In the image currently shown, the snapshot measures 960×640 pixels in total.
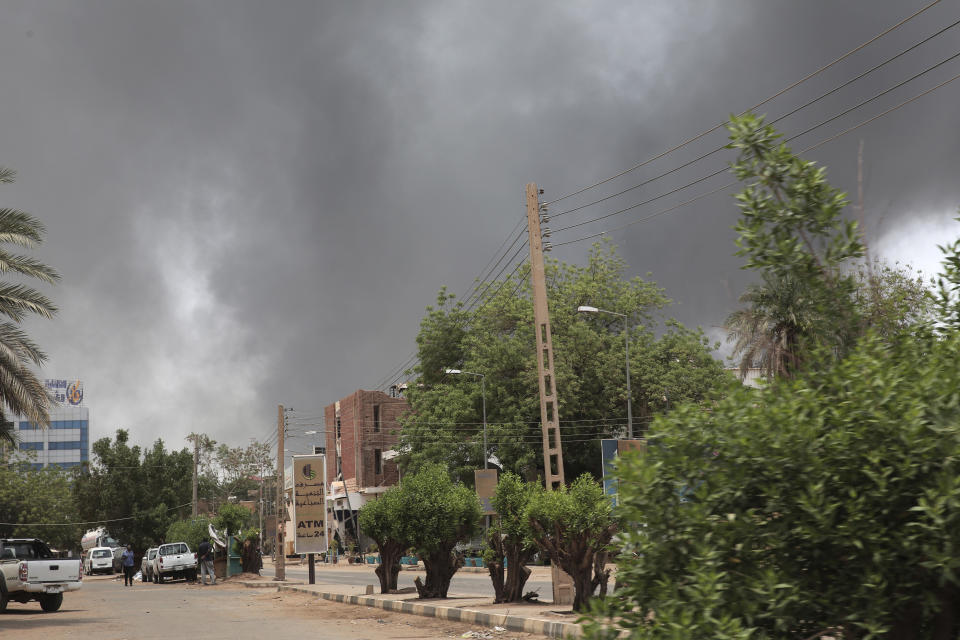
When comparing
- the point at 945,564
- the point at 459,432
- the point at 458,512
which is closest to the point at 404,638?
the point at 458,512

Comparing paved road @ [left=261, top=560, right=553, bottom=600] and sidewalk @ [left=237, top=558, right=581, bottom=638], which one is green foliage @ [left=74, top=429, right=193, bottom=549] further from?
sidewalk @ [left=237, top=558, right=581, bottom=638]

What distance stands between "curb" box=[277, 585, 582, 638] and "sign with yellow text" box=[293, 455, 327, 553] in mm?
7962

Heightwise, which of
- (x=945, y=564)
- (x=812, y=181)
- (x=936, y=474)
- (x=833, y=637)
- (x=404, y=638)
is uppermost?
(x=812, y=181)

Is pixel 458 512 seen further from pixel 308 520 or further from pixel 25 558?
pixel 308 520

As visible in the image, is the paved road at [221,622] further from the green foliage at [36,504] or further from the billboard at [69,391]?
the billboard at [69,391]

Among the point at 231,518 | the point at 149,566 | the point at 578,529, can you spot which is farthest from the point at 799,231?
the point at 149,566

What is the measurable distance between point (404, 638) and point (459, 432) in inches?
1357

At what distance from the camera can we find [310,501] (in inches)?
1337

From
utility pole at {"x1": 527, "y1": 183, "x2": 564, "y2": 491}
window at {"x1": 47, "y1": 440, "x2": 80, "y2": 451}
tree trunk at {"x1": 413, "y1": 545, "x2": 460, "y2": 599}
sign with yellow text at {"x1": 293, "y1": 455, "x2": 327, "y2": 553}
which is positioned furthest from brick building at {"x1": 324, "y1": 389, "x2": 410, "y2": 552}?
window at {"x1": 47, "y1": 440, "x2": 80, "y2": 451}

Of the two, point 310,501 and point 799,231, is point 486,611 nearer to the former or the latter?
point 799,231

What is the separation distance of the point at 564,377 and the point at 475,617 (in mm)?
29182

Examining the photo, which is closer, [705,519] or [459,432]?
[705,519]

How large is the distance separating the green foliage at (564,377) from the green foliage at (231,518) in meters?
8.75

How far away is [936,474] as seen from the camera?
3.65 meters
